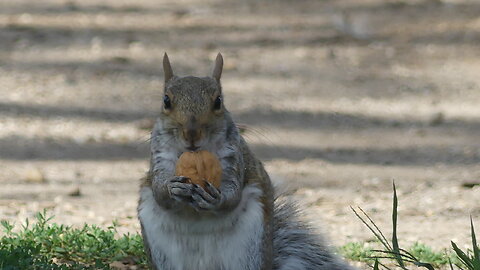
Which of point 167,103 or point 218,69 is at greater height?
point 218,69

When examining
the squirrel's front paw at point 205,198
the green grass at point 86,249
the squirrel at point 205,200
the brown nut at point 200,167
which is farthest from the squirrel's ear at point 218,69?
the green grass at point 86,249

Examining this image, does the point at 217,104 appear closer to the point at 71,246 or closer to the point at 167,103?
the point at 167,103

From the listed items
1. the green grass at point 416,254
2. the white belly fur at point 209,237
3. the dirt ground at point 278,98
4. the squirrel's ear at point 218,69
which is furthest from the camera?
the dirt ground at point 278,98

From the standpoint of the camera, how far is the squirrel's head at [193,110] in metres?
3.36

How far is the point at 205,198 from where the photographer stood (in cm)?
330

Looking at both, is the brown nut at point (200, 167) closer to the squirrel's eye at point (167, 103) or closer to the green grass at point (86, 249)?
the squirrel's eye at point (167, 103)

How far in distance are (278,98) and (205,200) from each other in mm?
4581

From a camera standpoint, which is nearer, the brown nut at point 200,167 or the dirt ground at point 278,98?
the brown nut at point 200,167

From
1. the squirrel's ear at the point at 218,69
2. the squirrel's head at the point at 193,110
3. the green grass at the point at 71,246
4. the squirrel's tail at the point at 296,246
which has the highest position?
the squirrel's ear at the point at 218,69

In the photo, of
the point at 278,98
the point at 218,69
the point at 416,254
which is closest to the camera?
the point at 218,69

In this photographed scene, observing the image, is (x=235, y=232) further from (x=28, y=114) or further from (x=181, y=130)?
(x=28, y=114)

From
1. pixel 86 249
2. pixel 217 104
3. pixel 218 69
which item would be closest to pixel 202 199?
pixel 217 104

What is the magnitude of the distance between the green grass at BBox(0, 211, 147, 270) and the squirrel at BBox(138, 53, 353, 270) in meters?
0.71

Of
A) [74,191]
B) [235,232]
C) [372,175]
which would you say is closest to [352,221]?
[372,175]
